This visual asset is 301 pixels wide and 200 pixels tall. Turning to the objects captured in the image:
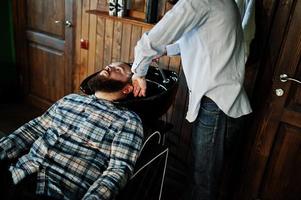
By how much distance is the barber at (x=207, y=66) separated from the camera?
1271 millimetres

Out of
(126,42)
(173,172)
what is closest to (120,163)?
(173,172)

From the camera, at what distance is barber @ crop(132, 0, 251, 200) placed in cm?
127

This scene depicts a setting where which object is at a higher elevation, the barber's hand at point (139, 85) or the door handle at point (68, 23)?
the door handle at point (68, 23)

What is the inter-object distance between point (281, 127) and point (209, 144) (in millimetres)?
531

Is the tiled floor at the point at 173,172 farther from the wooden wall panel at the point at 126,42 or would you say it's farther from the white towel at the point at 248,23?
the white towel at the point at 248,23

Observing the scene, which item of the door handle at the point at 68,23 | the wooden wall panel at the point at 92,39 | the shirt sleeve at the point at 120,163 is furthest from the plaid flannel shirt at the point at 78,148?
the door handle at the point at 68,23

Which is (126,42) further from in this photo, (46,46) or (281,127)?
(281,127)

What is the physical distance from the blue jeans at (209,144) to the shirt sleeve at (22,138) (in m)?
0.76

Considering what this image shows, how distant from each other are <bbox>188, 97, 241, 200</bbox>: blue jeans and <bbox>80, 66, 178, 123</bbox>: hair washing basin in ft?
0.63

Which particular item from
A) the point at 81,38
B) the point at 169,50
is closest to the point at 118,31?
the point at 81,38

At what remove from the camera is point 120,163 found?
1262 millimetres

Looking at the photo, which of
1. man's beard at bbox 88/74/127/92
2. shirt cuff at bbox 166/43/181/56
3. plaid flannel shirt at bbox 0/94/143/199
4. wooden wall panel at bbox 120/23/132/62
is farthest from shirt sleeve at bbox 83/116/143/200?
wooden wall panel at bbox 120/23/132/62

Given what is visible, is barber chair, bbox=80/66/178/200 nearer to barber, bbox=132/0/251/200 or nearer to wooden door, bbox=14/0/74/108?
barber, bbox=132/0/251/200

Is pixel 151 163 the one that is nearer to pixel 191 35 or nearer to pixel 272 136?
pixel 191 35
